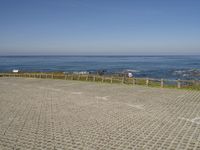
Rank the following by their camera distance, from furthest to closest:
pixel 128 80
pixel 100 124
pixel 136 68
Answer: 1. pixel 136 68
2. pixel 128 80
3. pixel 100 124

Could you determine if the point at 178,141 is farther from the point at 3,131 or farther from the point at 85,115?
the point at 3,131

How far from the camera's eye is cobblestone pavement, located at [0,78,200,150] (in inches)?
283

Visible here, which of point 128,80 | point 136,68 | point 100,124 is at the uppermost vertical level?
point 100,124

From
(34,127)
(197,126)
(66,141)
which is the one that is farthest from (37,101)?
(197,126)

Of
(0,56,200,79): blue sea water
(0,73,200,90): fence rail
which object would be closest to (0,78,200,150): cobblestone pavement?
(0,73,200,90): fence rail

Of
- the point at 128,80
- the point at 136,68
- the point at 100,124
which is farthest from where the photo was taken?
the point at 136,68

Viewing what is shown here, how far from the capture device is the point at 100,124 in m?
9.30

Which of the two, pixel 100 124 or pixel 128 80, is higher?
pixel 100 124

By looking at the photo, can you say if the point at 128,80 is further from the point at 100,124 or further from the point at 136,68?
the point at 136,68

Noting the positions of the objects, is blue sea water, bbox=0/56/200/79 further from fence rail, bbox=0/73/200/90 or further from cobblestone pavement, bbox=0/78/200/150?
cobblestone pavement, bbox=0/78/200/150

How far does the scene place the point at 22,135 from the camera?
7969mm

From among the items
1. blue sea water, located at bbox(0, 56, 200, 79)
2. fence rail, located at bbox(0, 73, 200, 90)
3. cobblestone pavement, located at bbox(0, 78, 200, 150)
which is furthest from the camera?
blue sea water, located at bbox(0, 56, 200, 79)

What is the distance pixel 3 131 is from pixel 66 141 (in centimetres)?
251

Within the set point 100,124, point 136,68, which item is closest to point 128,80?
point 100,124
